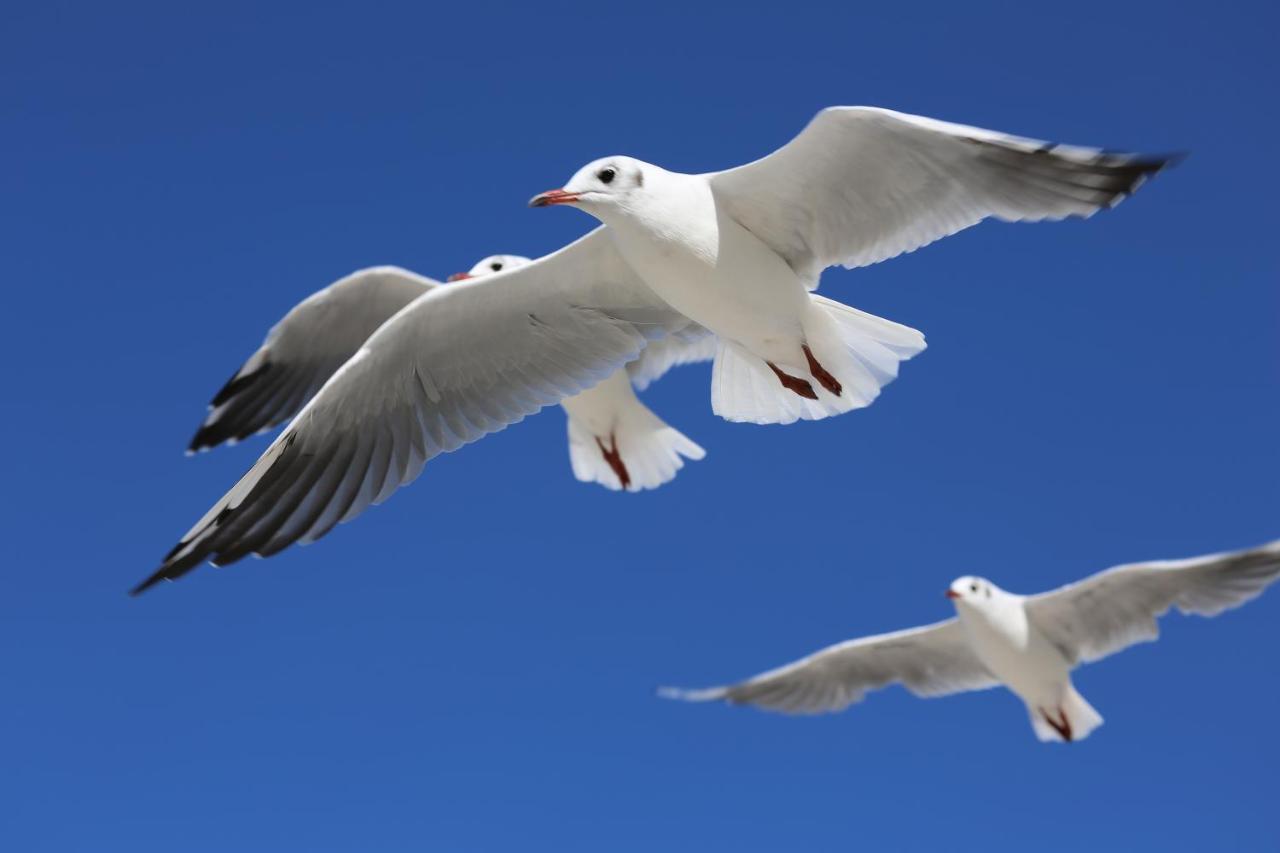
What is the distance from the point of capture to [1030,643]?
26.5 ft

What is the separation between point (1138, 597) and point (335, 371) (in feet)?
14.1

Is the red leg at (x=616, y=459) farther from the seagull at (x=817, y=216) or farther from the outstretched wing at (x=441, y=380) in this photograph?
the seagull at (x=817, y=216)

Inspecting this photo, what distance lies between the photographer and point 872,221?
15.3 ft

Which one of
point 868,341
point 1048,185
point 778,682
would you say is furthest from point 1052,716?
point 1048,185

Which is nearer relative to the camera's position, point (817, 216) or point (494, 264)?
point (817, 216)

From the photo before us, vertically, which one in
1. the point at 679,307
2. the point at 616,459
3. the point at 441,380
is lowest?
the point at 679,307

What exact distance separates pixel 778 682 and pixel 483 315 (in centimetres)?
448

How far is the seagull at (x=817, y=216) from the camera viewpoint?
4.27m

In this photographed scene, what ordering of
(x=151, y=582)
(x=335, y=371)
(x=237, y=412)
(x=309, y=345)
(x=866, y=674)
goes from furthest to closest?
1. (x=866, y=674)
2. (x=309, y=345)
3. (x=237, y=412)
4. (x=335, y=371)
5. (x=151, y=582)

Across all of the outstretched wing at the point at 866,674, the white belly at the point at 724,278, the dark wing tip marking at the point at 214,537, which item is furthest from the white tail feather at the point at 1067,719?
the dark wing tip marking at the point at 214,537

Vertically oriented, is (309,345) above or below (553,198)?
above

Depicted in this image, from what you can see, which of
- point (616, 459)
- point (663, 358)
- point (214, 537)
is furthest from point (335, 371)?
point (214, 537)

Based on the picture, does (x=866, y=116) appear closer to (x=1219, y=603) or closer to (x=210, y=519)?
(x=210, y=519)

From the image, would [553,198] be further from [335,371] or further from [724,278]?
[335,371]
